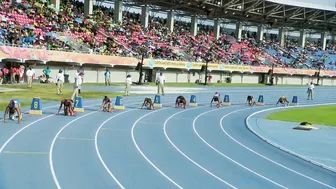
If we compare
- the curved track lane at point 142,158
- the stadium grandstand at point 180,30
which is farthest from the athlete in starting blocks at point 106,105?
the stadium grandstand at point 180,30

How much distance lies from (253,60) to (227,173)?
54956 mm

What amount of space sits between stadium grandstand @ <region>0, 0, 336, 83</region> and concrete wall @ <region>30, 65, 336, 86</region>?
162 centimetres

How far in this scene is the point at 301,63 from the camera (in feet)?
235

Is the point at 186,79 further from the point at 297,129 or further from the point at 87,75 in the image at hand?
the point at 297,129

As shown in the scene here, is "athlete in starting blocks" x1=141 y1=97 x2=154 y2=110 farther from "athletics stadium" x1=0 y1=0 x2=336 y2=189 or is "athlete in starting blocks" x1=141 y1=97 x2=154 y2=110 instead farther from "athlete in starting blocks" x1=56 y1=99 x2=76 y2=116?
"athlete in starting blocks" x1=56 y1=99 x2=76 y2=116

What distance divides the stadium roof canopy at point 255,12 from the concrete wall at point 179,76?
434 inches

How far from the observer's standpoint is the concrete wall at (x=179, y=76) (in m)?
35.9

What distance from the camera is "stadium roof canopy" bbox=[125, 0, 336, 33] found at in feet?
192

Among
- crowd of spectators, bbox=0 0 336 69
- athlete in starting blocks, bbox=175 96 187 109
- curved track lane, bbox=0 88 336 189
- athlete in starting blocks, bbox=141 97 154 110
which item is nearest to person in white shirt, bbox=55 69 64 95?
athlete in starting blocks, bbox=141 97 154 110

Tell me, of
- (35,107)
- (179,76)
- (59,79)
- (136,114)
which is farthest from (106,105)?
(179,76)

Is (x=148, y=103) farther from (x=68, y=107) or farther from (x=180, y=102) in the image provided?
(x=68, y=107)

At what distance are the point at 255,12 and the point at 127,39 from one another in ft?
101

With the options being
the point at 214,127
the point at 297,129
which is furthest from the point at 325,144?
the point at 214,127

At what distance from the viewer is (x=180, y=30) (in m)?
61.2
